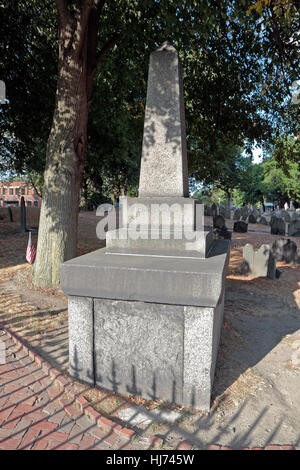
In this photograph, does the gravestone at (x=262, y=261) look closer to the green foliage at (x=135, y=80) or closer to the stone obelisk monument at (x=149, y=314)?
the green foliage at (x=135, y=80)

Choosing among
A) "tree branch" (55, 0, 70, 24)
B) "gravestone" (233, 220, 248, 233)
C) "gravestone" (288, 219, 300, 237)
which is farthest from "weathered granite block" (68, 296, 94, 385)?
"gravestone" (288, 219, 300, 237)

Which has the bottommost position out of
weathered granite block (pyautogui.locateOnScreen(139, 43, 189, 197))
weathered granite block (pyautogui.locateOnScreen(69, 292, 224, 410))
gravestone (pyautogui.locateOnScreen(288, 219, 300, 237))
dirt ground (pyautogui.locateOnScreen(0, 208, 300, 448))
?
dirt ground (pyautogui.locateOnScreen(0, 208, 300, 448))

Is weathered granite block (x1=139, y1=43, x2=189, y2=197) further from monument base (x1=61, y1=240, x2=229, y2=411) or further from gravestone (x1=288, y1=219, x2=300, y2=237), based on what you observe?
gravestone (x1=288, y1=219, x2=300, y2=237)

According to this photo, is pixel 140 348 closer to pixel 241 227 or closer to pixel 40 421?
pixel 40 421

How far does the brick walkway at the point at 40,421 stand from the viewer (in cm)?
264

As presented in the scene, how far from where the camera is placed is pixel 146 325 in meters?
3.27

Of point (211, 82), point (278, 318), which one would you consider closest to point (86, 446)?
point (278, 318)

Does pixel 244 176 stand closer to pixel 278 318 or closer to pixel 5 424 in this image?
pixel 278 318

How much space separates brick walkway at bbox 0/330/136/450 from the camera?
2.64 metres

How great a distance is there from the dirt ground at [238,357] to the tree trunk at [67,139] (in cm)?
91

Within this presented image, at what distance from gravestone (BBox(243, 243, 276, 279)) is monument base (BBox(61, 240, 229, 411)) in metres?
5.88

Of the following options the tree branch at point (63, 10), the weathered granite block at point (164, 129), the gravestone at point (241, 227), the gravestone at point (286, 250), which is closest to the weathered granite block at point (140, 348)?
the weathered granite block at point (164, 129)

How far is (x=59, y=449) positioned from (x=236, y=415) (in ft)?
5.63

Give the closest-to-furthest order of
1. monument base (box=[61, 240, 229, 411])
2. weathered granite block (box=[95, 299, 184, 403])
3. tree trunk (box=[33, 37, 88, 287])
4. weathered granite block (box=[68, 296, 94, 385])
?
monument base (box=[61, 240, 229, 411]), weathered granite block (box=[95, 299, 184, 403]), weathered granite block (box=[68, 296, 94, 385]), tree trunk (box=[33, 37, 88, 287])
